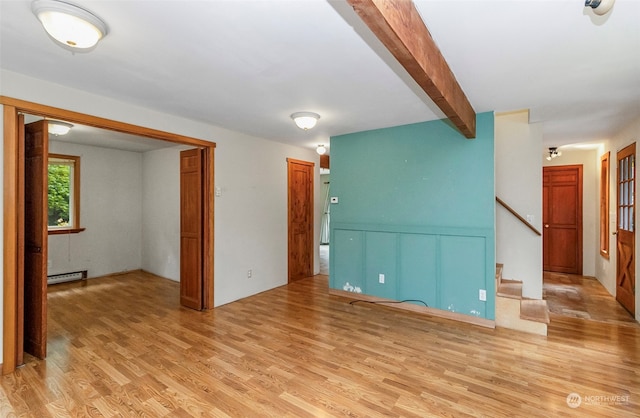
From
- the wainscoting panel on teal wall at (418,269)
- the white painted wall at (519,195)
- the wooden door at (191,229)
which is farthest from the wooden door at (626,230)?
the wooden door at (191,229)

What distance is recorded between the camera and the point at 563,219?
6273 mm

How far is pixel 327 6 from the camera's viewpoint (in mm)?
1633

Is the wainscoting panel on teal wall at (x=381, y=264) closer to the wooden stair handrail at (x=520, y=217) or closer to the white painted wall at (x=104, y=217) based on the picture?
the wooden stair handrail at (x=520, y=217)

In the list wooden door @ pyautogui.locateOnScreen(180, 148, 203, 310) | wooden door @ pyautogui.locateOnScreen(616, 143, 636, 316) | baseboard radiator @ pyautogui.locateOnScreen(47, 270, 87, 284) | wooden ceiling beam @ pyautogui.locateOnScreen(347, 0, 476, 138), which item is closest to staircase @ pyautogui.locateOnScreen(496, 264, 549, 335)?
wooden door @ pyautogui.locateOnScreen(616, 143, 636, 316)

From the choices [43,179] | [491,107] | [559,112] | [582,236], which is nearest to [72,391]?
[43,179]

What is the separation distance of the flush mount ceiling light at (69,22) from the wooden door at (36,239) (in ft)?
4.67

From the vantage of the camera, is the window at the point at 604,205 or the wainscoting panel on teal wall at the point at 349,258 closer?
the wainscoting panel on teal wall at the point at 349,258

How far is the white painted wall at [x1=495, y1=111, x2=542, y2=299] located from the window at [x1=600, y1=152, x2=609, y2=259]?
2.46 m

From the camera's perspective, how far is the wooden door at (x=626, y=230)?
3.84 metres

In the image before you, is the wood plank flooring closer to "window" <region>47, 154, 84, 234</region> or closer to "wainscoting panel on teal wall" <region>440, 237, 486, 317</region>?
"wainscoting panel on teal wall" <region>440, 237, 486, 317</region>

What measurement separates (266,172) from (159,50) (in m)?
2.93

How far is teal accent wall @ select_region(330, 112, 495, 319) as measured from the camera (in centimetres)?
351

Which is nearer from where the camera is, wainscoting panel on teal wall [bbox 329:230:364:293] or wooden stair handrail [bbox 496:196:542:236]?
wooden stair handrail [bbox 496:196:542:236]

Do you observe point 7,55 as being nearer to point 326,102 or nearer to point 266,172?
point 326,102
